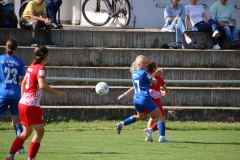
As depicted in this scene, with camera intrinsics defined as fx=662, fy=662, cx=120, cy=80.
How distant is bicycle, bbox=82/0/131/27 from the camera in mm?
21469

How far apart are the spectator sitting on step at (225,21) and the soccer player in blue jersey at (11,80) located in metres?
9.17

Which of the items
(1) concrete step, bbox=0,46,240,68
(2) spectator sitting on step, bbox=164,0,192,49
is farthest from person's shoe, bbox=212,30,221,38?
(2) spectator sitting on step, bbox=164,0,192,49

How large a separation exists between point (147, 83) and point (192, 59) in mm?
6647

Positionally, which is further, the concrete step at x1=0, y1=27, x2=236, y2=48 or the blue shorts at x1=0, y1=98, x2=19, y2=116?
the concrete step at x1=0, y1=27, x2=236, y2=48

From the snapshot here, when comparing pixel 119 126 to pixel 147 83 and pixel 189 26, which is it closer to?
pixel 147 83

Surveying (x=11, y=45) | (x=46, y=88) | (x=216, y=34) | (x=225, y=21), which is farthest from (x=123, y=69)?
(x=46, y=88)

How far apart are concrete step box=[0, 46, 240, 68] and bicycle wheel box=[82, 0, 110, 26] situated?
3.15 m

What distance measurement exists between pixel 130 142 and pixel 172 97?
194 inches

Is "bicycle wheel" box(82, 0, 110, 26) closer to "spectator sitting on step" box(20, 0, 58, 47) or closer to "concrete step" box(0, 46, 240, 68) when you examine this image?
"concrete step" box(0, 46, 240, 68)

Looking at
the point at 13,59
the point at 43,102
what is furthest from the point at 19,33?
the point at 13,59

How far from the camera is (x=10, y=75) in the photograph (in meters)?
11.3

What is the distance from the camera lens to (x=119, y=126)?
527 inches

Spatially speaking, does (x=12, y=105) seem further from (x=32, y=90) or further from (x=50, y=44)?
(x=50, y=44)

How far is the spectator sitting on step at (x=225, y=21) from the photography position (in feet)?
62.7
